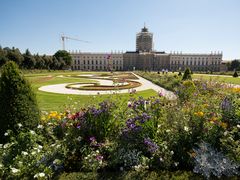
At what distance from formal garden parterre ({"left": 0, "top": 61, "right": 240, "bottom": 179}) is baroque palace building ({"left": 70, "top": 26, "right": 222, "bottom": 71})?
88188mm

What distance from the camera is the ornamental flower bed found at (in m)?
3.23

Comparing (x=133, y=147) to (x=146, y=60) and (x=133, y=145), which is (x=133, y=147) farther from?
(x=146, y=60)

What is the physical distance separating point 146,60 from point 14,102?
8888 cm

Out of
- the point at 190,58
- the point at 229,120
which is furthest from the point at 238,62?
the point at 229,120

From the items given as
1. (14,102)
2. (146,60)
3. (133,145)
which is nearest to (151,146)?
(133,145)

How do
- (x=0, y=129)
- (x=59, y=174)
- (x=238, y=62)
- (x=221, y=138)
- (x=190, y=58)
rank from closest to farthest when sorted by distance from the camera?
(x=59, y=174) < (x=221, y=138) < (x=0, y=129) < (x=238, y=62) < (x=190, y=58)

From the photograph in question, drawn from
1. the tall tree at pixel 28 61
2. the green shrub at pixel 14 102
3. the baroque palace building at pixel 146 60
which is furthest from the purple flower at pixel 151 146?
the baroque palace building at pixel 146 60

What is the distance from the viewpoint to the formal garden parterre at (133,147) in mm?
3201

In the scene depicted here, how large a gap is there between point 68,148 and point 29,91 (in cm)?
175

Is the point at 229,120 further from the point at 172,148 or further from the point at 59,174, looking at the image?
the point at 59,174

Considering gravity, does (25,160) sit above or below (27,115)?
below

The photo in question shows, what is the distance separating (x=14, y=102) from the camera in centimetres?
428

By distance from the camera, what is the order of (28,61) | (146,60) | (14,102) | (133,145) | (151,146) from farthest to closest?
(146,60), (28,61), (14,102), (133,145), (151,146)

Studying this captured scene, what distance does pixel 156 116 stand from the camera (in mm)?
4121
